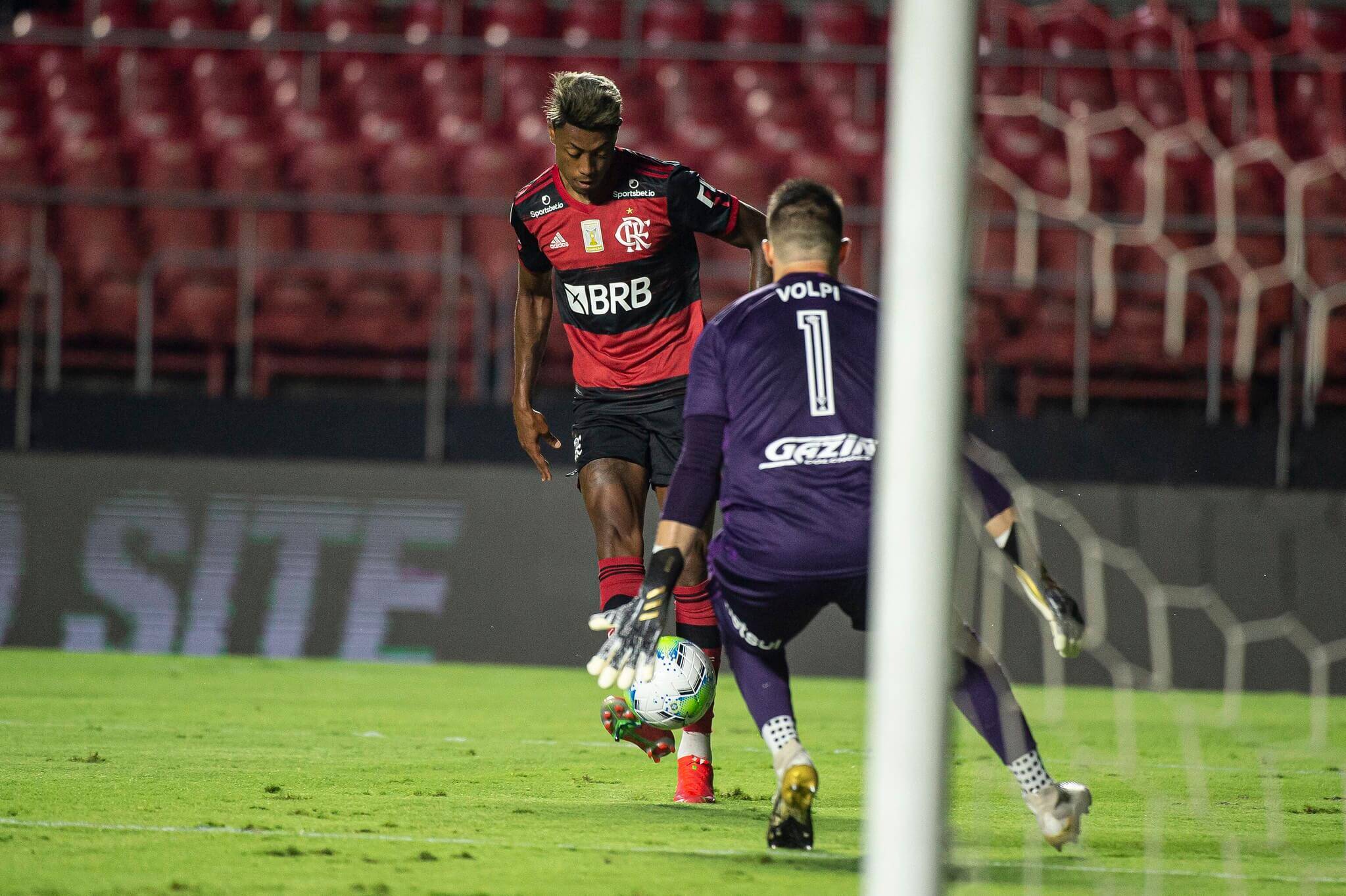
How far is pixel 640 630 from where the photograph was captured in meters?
3.63

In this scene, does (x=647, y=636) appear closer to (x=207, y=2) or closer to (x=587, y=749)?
(x=587, y=749)

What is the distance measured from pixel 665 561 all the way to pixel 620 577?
1379 mm

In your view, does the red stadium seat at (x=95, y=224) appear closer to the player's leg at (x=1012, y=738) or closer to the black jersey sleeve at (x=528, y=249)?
the black jersey sleeve at (x=528, y=249)

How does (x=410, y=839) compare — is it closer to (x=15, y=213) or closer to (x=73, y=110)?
(x=15, y=213)

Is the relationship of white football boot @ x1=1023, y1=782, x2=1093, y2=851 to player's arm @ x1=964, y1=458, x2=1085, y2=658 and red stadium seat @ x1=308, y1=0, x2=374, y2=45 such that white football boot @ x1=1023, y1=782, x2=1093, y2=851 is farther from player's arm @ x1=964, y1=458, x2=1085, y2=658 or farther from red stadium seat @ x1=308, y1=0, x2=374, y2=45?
red stadium seat @ x1=308, y1=0, x2=374, y2=45

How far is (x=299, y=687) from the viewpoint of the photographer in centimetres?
794

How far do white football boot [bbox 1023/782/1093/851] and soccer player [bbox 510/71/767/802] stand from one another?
142 cm

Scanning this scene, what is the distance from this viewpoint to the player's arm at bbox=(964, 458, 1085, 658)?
3643 millimetres

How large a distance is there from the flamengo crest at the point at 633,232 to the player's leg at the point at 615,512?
60cm

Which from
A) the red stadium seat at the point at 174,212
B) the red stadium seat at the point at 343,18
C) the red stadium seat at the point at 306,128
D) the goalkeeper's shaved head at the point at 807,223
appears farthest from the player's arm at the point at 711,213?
the red stadium seat at the point at 343,18

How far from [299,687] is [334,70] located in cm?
624

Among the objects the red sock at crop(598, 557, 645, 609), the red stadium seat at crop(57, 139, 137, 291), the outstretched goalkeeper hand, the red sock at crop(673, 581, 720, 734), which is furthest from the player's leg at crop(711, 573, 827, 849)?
the red stadium seat at crop(57, 139, 137, 291)

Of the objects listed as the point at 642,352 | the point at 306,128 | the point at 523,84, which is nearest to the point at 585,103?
the point at 642,352

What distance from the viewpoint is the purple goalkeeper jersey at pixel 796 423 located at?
12.3ft
